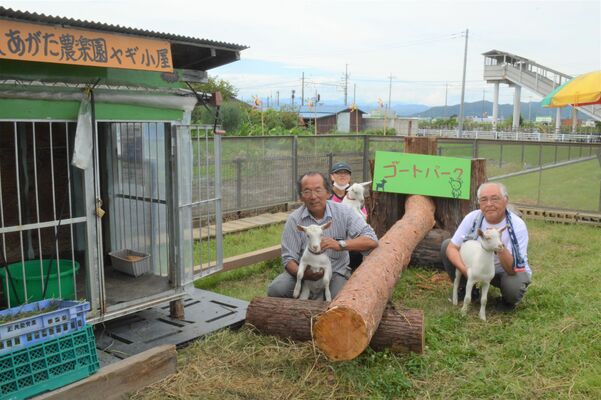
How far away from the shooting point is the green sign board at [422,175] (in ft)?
23.8

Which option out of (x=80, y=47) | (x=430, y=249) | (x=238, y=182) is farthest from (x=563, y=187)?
(x=80, y=47)

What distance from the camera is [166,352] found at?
4.06 meters

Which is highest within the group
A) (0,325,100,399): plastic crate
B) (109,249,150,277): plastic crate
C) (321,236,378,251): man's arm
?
(321,236,378,251): man's arm

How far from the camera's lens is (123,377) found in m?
3.76

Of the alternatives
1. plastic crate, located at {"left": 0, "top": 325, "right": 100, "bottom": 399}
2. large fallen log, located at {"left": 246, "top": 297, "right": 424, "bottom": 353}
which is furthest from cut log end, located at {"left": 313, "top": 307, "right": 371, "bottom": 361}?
plastic crate, located at {"left": 0, "top": 325, "right": 100, "bottom": 399}

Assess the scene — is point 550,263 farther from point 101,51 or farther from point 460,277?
point 101,51

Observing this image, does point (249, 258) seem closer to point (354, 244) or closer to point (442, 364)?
point (354, 244)

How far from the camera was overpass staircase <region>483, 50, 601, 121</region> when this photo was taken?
141ft

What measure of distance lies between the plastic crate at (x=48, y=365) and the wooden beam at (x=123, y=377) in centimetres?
6

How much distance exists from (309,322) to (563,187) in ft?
27.0

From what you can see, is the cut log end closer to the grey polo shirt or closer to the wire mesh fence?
the grey polo shirt

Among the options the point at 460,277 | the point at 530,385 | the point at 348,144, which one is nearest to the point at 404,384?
the point at 530,385

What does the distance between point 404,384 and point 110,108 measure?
9.88 feet

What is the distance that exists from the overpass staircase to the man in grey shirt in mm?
38376
